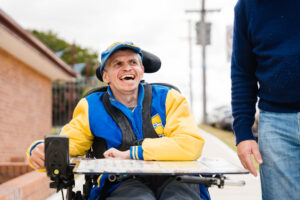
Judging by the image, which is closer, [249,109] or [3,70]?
[249,109]

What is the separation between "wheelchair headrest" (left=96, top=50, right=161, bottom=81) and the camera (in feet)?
10.0

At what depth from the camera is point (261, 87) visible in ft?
7.23

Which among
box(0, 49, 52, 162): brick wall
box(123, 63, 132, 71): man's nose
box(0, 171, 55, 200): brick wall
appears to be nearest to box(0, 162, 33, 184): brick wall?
box(0, 171, 55, 200): brick wall

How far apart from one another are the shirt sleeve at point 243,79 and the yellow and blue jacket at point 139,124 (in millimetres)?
351

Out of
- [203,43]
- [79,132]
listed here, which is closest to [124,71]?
[79,132]

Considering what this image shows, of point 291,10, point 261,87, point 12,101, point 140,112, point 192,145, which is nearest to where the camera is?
point 291,10

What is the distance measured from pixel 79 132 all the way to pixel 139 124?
1.39 feet

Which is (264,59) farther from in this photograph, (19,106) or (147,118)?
(19,106)

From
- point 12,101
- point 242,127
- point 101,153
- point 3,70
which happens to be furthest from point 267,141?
point 12,101

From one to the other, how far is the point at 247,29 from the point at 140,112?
0.92 m

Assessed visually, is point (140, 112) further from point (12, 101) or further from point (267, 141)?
point (12, 101)

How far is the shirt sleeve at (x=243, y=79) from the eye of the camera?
224cm

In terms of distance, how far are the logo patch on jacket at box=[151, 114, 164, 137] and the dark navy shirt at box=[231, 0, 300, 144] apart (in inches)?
23.5

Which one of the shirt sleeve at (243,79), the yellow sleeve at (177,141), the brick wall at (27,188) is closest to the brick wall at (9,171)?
the brick wall at (27,188)
